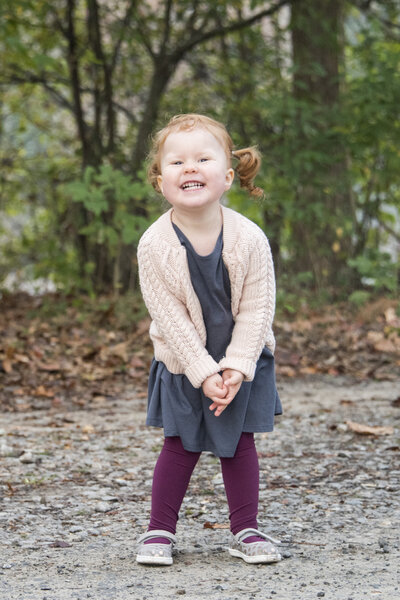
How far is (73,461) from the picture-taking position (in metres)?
4.33

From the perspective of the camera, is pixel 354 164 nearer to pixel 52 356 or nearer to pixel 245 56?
pixel 245 56

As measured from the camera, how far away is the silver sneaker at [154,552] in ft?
9.20

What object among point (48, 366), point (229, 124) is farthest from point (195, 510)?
point (229, 124)

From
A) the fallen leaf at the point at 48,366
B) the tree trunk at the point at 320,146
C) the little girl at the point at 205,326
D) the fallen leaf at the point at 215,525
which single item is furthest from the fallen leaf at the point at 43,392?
the tree trunk at the point at 320,146

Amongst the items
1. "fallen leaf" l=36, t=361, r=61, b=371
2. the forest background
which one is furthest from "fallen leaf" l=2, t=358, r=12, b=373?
the forest background

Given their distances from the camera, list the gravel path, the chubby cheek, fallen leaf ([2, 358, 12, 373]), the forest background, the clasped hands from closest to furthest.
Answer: the gravel path < the clasped hands < the chubby cheek < fallen leaf ([2, 358, 12, 373]) < the forest background

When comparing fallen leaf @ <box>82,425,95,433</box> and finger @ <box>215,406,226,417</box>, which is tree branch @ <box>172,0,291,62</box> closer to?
fallen leaf @ <box>82,425,95,433</box>

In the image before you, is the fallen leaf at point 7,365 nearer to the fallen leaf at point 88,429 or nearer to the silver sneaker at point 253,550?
Answer: the fallen leaf at point 88,429

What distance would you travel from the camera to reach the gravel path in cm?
→ 261

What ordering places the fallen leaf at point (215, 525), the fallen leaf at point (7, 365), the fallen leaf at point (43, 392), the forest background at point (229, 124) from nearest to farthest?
the fallen leaf at point (215, 525)
the fallen leaf at point (43, 392)
the fallen leaf at point (7, 365)
the forest background at point (229, 124)

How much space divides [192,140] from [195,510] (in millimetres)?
1520

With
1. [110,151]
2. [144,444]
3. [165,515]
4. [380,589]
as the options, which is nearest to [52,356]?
[144,444]

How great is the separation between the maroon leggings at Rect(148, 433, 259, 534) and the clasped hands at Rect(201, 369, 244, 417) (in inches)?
8.1

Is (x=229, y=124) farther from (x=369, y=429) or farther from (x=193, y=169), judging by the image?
(x=193, y=169)
